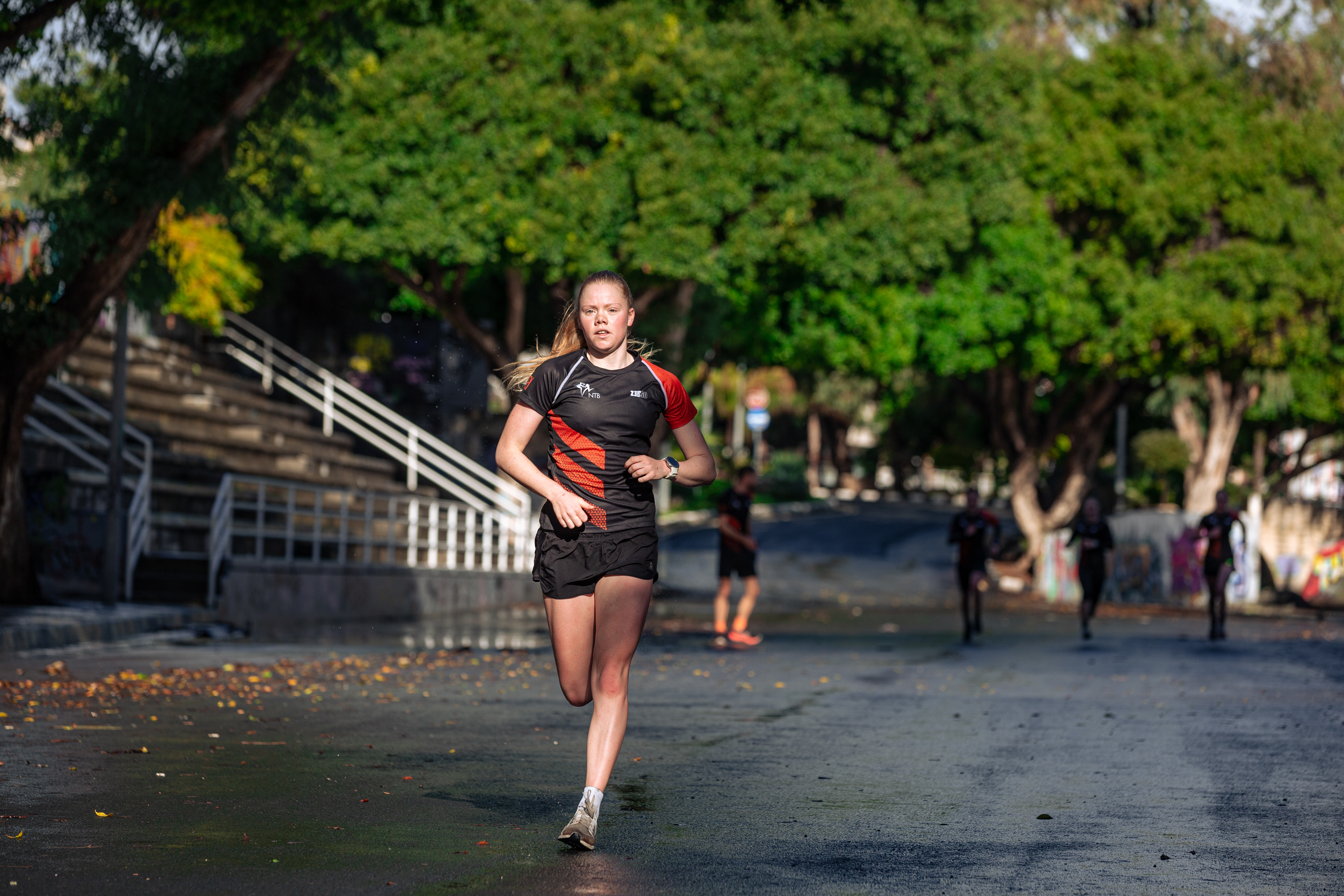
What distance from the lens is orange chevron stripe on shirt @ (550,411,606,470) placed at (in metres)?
5.92

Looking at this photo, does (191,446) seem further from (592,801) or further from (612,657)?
(592,801)

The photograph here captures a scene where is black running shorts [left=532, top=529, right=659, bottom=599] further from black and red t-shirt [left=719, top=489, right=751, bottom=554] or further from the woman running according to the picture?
black and red t-shirt [left=719, top=489, right=751, bottom=554]

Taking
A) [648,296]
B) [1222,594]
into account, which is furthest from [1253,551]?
[1222,594]

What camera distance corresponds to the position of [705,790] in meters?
7.32

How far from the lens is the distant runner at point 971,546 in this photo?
19.0 metres

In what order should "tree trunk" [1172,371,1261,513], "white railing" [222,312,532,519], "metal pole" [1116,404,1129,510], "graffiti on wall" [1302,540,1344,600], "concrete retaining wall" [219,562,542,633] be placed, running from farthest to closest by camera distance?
1. "metal pole" [1116,404,1129,510]
2. "tree trunk" [1172,371,1261,513]
3. "graffiti on wall" [1302,540,1344,600]
4. "white railing" [222,312,532,519]
5. "concrete retaining wall" [219,562,542,633]

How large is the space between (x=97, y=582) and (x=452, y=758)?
12092 millimetres

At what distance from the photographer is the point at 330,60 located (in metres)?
17.1

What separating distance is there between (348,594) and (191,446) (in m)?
3.92

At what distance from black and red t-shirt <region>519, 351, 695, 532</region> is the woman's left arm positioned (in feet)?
0.27

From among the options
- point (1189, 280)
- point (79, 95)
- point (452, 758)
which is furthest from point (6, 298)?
point (1189, 280)

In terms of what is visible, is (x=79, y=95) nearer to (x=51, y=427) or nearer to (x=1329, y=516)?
(x=51, y=427)

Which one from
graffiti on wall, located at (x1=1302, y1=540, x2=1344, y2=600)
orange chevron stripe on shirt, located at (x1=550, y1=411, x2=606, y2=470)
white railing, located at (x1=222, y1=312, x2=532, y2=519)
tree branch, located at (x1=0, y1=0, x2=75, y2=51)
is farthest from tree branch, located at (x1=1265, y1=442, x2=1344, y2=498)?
orange chevron stripe on shirt, located at (x1=550, y1=411, x2=606, y2=470)

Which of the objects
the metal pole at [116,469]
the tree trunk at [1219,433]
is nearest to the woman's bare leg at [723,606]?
the metal pole at [116,469]
